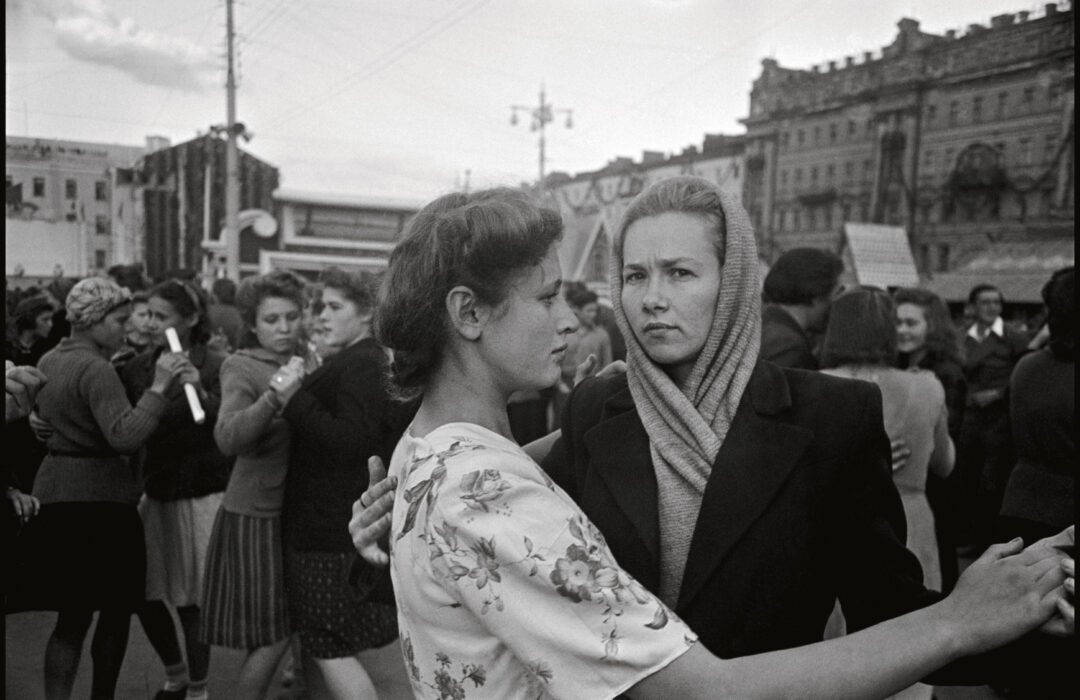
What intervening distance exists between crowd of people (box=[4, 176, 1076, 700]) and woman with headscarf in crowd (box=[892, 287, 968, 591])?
69 cm

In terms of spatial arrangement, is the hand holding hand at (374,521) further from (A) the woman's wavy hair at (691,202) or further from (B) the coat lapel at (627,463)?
(A) the woman's wavy hair at (691,202)

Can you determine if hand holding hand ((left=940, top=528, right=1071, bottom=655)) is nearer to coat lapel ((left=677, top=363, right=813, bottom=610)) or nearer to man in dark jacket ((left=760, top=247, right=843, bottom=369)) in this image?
coat lapel ((left=677, top=363, right=813, bottom=610))

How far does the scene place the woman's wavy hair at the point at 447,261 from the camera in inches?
53.7

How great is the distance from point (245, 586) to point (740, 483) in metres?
2.64

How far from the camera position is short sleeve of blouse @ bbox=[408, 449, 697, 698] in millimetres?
1116

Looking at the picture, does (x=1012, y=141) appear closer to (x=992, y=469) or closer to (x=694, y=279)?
(x=992, y=469)

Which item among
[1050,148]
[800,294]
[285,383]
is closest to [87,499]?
[285,383]

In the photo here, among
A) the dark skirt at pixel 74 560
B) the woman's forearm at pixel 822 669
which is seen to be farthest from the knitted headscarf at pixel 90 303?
the woman's forearm at pixel 822 669

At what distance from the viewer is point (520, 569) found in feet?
3.69

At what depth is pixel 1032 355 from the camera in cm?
386

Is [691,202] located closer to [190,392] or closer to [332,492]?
[332,492]

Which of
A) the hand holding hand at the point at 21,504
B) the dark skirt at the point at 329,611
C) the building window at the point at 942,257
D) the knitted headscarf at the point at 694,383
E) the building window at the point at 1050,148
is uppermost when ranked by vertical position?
the building window at the point at 1050,148

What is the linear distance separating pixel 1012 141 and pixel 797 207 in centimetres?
1123

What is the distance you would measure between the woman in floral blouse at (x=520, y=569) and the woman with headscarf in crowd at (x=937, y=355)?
3.44 metres
